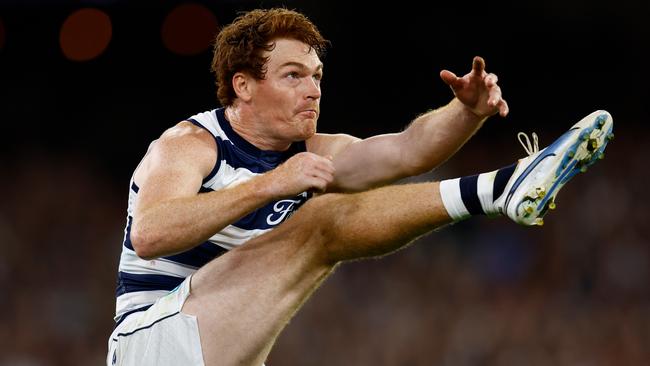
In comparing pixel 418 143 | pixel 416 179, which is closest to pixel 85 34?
pixel 416 179

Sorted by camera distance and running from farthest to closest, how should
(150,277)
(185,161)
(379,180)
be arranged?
(379,180) < (150,277) < (185,161)

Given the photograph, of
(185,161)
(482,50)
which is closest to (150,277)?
(185,161)

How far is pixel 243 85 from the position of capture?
474 centimetres

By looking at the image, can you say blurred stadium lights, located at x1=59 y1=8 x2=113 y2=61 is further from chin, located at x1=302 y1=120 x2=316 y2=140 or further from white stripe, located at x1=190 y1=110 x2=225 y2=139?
chin, located at x1=302 y1=120 x2=316 y2=140

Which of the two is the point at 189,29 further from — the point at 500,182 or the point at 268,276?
the point at 500,182

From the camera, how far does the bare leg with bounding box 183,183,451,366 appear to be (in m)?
3.97

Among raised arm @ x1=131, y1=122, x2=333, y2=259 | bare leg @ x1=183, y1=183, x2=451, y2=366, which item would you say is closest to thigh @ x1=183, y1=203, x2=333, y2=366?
bare leg @ x1=183, y1=183, x2=451, y2=366

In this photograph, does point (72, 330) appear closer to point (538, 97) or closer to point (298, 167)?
point (538, 97)

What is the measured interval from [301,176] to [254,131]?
105cm

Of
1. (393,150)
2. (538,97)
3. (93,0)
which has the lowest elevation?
(538,97)

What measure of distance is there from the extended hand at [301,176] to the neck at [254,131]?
2.99 feet

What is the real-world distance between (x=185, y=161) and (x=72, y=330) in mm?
6605

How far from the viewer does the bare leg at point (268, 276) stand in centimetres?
397

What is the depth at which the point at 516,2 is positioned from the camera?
31.6ft
